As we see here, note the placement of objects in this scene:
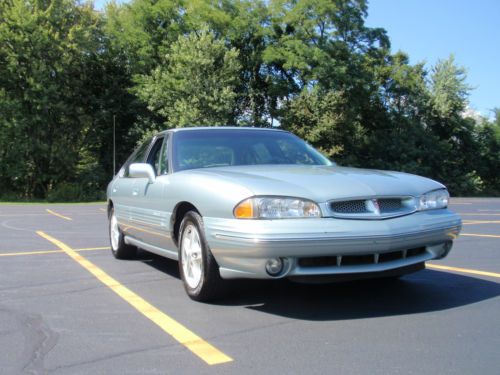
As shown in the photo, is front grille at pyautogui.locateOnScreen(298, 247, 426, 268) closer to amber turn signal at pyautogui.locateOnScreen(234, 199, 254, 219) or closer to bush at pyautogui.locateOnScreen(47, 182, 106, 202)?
amber turn signal at pyautogui.locateOnScreen(234, 199, 254, 219)

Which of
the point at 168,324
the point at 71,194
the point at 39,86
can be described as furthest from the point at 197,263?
the point at 39,86

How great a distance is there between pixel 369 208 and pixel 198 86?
1128 inches

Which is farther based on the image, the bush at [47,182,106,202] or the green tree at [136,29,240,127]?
the green tree at [136,29,240,127]

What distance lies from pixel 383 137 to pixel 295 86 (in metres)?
8.16

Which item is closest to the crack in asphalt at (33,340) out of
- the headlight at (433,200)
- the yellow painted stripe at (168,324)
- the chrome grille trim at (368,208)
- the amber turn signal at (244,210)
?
the yellow painted stripe at (168,324)

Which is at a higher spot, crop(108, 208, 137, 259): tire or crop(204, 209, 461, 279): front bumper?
crop(204, 209, 461, 279): front bumper

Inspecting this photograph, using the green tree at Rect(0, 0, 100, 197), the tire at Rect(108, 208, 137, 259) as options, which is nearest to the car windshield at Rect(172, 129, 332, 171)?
the tire at Rect(108, 208, 137, 259)

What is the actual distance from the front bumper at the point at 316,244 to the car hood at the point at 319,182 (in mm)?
221

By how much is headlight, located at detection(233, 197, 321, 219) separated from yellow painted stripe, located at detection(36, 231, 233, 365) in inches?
37.4

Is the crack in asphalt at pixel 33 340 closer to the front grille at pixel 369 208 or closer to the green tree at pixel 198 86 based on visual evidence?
the front grille at pixel 369 208

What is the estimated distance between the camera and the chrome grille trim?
399 cm

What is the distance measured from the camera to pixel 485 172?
4547 centimetres

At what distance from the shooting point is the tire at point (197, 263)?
4316 mm

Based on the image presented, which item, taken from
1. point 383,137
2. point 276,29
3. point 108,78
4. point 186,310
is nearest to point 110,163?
point 108,78
